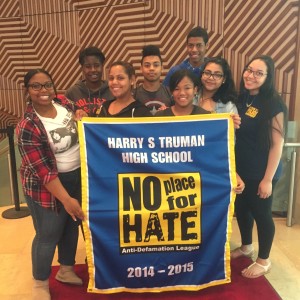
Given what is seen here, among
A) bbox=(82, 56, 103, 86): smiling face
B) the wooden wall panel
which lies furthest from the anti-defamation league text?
the wooden wall panel

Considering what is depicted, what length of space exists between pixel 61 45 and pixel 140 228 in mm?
3236

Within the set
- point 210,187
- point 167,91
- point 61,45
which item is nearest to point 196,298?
point 210,187

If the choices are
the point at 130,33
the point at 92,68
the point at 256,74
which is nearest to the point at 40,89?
the point at 92,68

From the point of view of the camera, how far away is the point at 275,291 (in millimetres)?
2598

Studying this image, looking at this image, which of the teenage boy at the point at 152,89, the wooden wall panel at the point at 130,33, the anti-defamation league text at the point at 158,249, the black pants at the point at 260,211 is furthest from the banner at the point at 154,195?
the wooden wall panel at the point at 130,33

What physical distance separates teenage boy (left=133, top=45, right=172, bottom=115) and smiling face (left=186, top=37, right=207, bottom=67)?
453mm

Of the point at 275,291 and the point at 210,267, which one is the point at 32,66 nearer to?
the point at 210,267

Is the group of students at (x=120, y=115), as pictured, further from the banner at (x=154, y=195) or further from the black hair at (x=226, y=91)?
the banner at (x=154, y=195)

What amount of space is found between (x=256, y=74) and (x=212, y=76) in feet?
0.99

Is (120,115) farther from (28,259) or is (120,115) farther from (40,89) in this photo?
(28,259)

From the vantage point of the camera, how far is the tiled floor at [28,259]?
2.67 m

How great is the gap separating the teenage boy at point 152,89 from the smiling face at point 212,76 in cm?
34

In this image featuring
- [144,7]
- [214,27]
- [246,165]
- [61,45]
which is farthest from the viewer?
[61,45]

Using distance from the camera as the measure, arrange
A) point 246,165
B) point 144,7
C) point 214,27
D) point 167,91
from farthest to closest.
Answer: point 144,7
point 214,27
point 167,91
point 246,165
